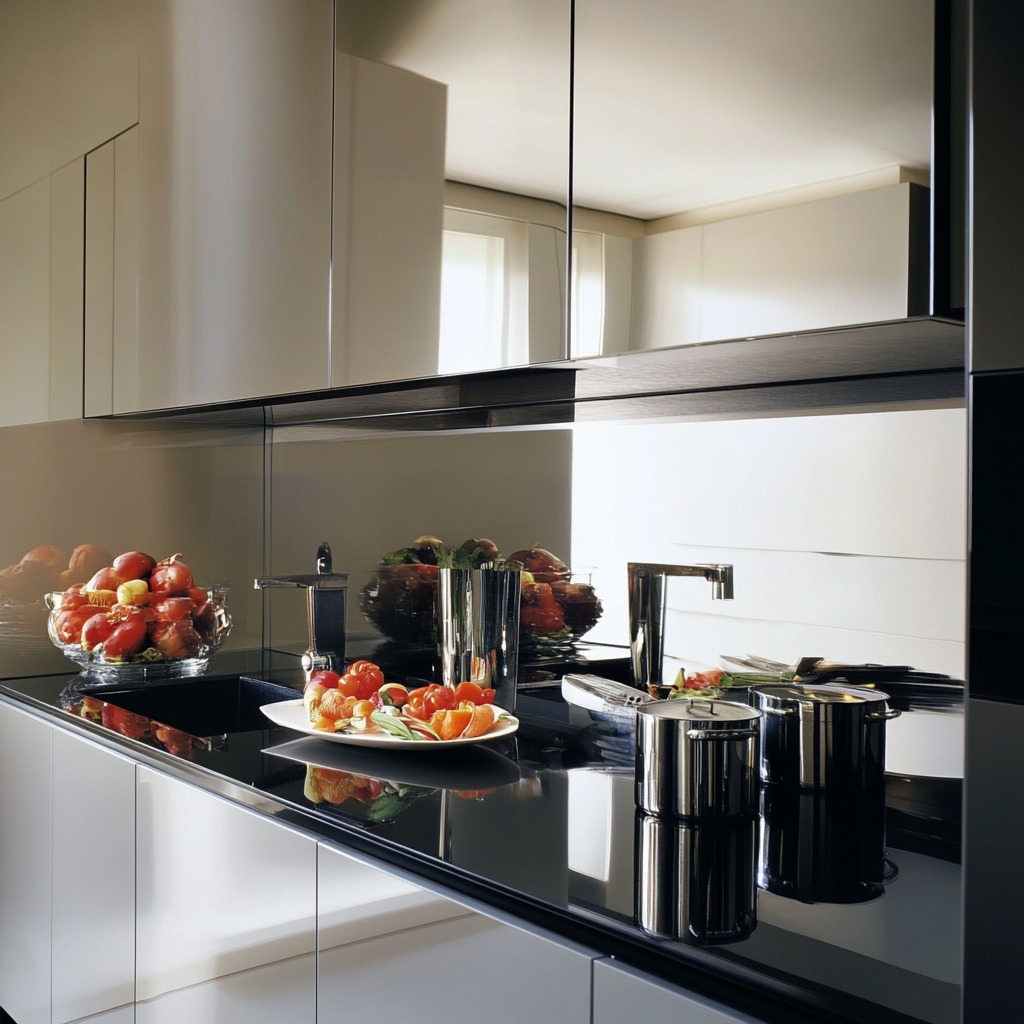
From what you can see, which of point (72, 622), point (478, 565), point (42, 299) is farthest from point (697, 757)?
point (42, 299)

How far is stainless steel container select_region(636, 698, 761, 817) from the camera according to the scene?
1.20 metres

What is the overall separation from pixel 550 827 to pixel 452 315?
724 millimetres

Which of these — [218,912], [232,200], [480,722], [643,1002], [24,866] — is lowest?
[24,866]

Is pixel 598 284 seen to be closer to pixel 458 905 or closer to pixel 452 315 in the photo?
pixel 452 315

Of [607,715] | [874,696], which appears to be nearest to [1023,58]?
[874,696]

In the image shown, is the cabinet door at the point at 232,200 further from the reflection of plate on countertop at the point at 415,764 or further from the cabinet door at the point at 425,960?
the cabinet door at the point at 425,960

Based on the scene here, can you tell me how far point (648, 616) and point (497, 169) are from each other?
0.71 m

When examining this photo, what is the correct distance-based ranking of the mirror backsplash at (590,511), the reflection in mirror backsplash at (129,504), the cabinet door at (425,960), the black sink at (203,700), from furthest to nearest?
the reflection in mirror backsplash at (129,504)
the black sink at (203,700)
the mirror backsplash at (590,511)
the cabinet door at (425,960)

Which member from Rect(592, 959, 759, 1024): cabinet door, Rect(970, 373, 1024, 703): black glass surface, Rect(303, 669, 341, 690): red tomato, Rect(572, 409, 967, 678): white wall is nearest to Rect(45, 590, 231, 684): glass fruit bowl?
Rect(303, 669, 341, 690): red tomato

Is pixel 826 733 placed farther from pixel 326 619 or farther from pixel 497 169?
pixel 326 619

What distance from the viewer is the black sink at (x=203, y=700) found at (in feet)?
7.16

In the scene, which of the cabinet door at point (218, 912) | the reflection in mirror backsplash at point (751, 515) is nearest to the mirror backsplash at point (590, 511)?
the reflection in mirror backsplash at point (751, 515)

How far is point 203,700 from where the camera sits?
89.9 inches

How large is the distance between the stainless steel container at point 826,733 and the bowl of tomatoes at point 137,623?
1327 mm
